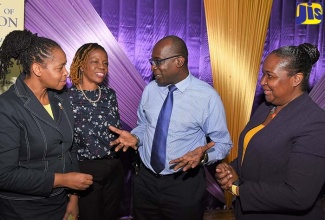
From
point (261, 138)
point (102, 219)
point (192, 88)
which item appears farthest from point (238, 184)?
point (102, 219)

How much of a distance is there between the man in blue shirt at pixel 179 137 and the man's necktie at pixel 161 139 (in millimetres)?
21

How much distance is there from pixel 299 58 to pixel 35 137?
1299 mm

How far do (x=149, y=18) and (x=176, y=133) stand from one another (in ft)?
4.88

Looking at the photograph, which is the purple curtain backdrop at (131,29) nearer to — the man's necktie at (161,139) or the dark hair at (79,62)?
the dark hair at (79,62)

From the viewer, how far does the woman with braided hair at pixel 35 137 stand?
160 cm

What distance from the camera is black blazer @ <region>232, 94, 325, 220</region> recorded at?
144cm

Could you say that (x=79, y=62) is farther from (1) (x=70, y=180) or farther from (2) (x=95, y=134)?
(1) (x=70, y=180)

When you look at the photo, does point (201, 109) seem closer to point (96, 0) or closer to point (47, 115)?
point (47, 115)

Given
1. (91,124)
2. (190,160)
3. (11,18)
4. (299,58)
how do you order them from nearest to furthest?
(299,58) → (190,160) → (91,124) → (11,18)

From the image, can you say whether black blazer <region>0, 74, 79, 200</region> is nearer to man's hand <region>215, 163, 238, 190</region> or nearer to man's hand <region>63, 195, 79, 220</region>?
man's hand <region>63, 195, 79, 220</region>

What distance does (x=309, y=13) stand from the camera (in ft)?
12.4

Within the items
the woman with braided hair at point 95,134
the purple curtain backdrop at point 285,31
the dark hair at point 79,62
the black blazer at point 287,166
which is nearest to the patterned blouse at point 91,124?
the woman with braided hair at point 95,134

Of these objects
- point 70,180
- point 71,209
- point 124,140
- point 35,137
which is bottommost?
point 71,209

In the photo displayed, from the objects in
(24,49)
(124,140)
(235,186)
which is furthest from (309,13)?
(24,49)
